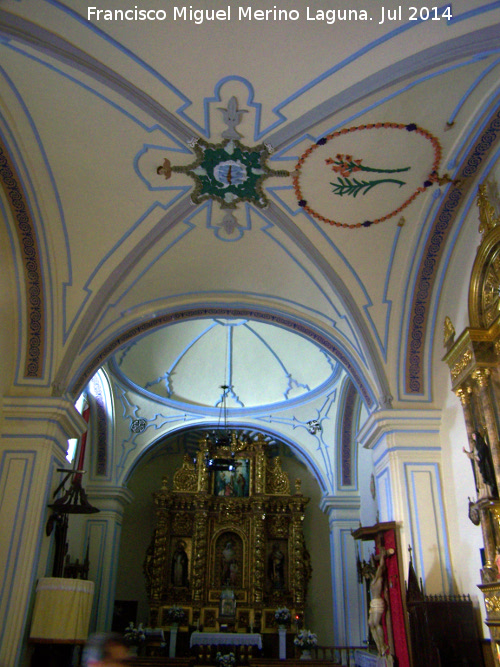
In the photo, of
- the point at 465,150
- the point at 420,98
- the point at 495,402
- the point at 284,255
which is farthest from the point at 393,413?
the point at 420,98

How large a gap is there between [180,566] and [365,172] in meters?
11.2

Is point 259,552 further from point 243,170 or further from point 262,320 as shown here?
point 243,170

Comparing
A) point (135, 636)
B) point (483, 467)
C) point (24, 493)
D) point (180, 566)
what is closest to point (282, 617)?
point (180, 566)

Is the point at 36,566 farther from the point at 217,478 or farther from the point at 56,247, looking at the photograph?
the point at 217,478

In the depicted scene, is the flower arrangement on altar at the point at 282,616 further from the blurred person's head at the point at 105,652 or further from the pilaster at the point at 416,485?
the blurred person's head at the point at 105,652

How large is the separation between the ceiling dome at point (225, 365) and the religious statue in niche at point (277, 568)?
3852 millimetres

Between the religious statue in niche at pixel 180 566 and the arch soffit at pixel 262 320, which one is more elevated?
the arch soffit at pixel 262 320

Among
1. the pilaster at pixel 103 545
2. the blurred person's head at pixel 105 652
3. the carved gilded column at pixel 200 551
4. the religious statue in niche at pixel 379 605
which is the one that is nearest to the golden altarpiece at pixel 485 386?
the religious statue in niche at pixel 379 605

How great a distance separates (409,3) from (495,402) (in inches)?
171

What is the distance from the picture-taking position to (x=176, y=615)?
1345 centimetres

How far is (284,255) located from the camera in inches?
355

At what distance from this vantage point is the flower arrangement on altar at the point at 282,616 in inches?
527

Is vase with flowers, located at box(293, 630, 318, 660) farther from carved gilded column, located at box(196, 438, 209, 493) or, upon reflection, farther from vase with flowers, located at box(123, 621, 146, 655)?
carved gilded column, located at box(196, 438, 209, 493)

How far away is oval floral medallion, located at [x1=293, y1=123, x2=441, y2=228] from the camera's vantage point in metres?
7.14
